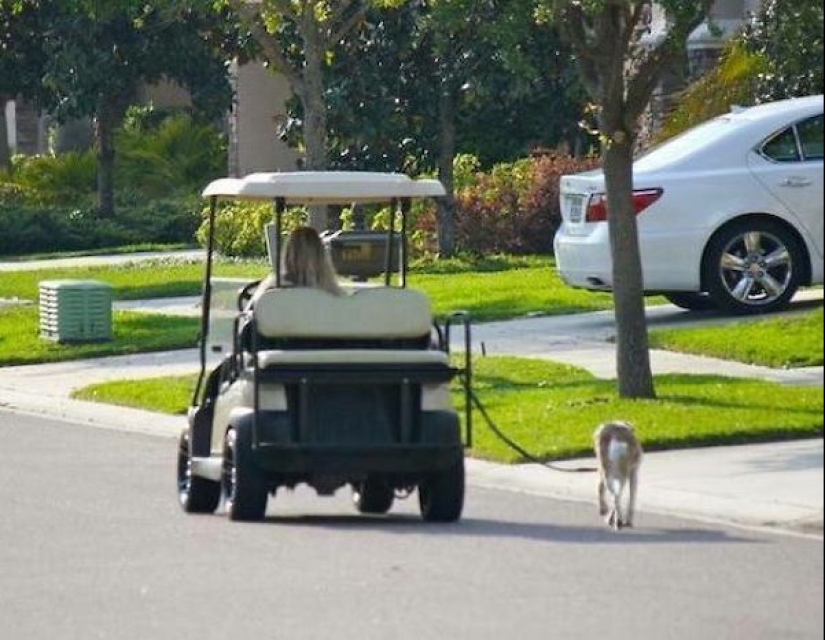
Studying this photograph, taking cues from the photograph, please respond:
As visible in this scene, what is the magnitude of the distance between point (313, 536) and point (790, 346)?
2.01 metres

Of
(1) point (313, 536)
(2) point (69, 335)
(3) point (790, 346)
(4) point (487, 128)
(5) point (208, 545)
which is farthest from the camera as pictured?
(4) point (487, 128)

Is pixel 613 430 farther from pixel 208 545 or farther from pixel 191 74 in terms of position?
pixel 191 74

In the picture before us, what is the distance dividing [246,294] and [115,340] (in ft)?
54.7

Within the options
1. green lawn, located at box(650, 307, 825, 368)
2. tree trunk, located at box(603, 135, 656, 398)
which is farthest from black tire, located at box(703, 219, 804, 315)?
tree trunk, located at box(603, 135, 656, 398)

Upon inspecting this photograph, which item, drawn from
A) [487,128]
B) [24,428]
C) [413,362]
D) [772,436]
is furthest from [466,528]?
[487,128]

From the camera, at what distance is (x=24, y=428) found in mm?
16766

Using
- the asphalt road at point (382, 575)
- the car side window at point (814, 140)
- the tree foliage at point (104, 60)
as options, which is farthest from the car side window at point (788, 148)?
the tree foliage at point (104, 60)

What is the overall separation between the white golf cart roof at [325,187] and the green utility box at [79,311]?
16.5 metres

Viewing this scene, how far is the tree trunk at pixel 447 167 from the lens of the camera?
29.4m

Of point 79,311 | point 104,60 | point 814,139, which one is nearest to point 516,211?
point 79,311

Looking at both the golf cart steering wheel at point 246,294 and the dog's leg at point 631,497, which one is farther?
the golf cart steering wheel at point 246,294

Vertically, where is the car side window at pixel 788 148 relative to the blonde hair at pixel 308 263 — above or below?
above

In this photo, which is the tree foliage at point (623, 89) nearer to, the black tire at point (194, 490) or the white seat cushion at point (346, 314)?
the white seat cushion at point (346, 314)

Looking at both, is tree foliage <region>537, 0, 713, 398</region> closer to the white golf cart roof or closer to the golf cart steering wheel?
the golf cart steering wheel
